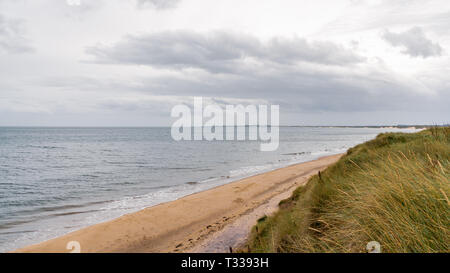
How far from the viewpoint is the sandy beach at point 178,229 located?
380 inches

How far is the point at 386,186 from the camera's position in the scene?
4391 mm

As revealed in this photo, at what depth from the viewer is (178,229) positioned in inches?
462

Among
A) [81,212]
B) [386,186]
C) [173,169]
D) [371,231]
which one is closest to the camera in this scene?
[371,231]

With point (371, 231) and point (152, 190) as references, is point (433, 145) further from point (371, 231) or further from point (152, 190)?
point (152, 190)

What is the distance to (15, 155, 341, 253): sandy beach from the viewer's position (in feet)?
31.7

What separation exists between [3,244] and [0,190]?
1318 cm

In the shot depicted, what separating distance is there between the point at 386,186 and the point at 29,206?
19.0 m

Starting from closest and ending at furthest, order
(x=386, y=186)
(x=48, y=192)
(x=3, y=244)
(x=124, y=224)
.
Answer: (x=386, y=186) < (x=3, y=244) < (x=124, y=224) < (x=48, y=192)

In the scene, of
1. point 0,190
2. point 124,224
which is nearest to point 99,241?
point 124,224
